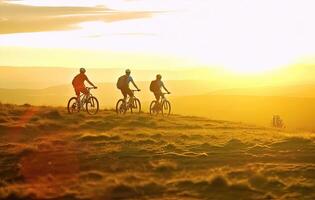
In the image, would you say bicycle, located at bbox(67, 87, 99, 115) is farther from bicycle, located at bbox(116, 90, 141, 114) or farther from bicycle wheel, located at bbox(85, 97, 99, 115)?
bicycle, located at bbox(116, 90, 141, 114)

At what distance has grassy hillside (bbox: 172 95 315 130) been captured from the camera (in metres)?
133

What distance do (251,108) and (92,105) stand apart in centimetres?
12521

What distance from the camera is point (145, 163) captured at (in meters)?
20.3

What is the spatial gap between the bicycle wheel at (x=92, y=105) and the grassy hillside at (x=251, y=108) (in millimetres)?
89820

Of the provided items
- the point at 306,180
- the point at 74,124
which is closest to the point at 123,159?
the point at 306,180

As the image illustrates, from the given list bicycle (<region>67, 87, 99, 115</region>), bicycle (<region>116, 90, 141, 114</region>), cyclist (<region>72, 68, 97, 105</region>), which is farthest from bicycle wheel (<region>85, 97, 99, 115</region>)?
bicycle (<region>116, 90, 141, 114</region>)

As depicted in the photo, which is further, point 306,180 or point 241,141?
point 241,141

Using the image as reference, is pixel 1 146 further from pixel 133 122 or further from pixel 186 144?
pixel 133 122

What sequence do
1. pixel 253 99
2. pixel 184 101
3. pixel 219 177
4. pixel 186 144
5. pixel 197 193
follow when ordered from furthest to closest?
pixel 184 101 < pixel 253 99 < pixel 186 144 < pixel 219 177 < pixel 197 193

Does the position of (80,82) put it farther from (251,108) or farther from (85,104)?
(251,108)

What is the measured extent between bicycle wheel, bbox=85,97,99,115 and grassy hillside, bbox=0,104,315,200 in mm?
3720

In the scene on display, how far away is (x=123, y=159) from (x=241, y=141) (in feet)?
22.3

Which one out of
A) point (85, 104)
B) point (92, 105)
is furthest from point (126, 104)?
point (85, 104)

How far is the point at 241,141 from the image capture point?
83.4ft
